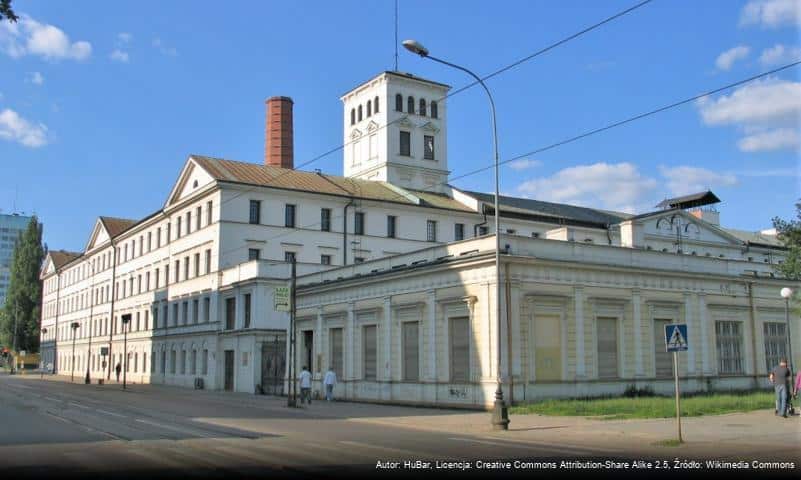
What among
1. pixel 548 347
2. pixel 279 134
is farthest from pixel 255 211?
pixel 548 347

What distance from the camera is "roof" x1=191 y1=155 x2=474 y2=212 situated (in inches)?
2352

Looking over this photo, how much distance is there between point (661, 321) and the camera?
34625mm

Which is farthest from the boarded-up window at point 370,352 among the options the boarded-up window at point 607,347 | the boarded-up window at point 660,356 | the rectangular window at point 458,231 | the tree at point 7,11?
the rectangular window at point 458,231

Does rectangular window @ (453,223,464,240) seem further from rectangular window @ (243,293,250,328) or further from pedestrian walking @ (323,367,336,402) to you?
pedestrian walking @ (323,367,336,402)

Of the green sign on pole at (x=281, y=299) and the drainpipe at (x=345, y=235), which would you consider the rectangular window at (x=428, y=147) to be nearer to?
the drainpipe at (x=345, y=235)

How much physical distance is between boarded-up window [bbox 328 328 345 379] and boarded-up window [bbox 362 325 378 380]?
1.91 m

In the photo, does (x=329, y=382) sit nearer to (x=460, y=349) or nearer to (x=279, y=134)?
(x=460, y=349)

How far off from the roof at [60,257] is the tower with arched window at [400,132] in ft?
186

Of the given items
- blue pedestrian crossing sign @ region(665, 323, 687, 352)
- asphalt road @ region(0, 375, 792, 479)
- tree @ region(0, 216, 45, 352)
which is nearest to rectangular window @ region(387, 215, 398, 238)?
asphalt road @ region(0, 375, 792, 479)

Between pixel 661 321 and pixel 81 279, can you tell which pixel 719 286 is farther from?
pixel 81 279

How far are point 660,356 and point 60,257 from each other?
100 meters

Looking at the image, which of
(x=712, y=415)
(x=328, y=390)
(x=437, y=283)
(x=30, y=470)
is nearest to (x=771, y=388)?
(x=712, y=415)

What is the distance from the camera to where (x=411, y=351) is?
3403 cm

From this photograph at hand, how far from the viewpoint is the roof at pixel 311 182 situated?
2352 inches
